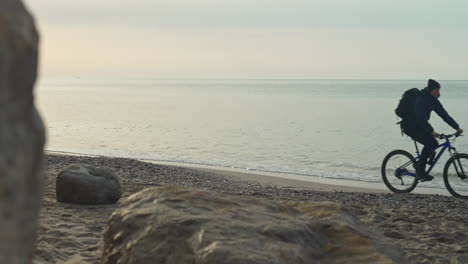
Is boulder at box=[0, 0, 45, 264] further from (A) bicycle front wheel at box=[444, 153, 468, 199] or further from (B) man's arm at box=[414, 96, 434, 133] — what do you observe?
(A) bicycle front wheel at box=[444, 153, 468, 199]

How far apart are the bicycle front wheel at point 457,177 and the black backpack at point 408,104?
130 centimetres

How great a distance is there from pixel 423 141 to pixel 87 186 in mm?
5962

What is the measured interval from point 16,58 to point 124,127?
31325mm

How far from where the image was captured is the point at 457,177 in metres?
11.5

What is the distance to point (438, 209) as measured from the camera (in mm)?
8758

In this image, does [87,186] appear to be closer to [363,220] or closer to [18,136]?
[363,220]

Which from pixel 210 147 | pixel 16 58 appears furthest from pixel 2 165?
pixel 210 147

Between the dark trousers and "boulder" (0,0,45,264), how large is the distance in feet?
29.2

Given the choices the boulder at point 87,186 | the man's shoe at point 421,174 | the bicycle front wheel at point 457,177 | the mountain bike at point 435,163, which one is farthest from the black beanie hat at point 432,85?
the boulder at point 87,186

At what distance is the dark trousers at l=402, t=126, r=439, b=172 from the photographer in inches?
388

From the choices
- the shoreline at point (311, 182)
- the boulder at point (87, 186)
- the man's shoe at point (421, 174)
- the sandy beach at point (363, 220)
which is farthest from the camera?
the shoreline at point (311, 182)

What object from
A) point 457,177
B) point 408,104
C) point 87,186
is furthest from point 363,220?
point 457,177

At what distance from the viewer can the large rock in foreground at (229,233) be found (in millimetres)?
3400

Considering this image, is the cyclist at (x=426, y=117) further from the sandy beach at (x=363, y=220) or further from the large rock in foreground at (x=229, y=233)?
the large rock in foreground at (x=229, y=233)
